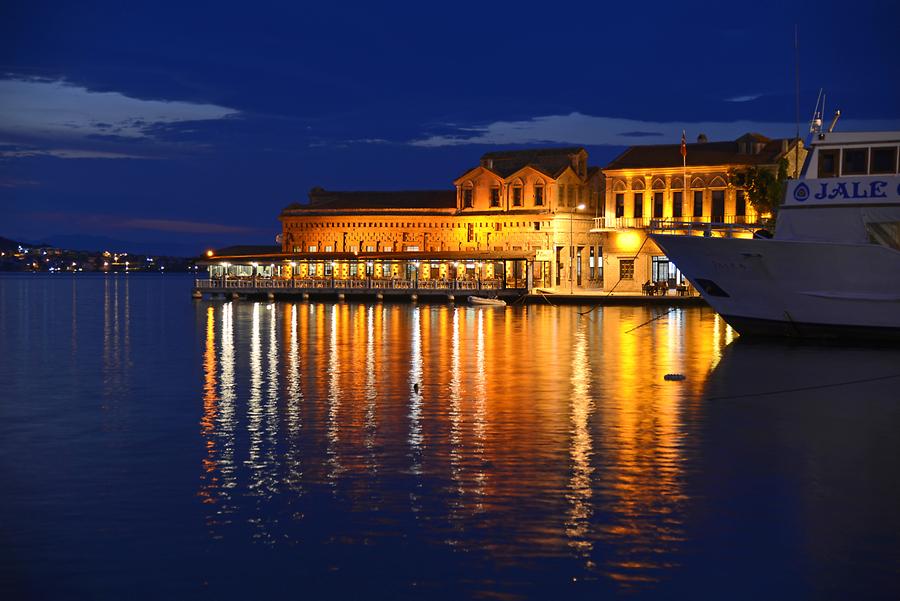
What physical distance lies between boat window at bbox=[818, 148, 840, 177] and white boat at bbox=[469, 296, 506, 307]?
39.5m

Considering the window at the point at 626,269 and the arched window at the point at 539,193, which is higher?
the arched window at the point at 539,193

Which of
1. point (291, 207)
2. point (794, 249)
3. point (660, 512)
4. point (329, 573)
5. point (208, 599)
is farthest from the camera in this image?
point (291, 207)

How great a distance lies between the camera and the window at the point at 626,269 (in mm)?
81312

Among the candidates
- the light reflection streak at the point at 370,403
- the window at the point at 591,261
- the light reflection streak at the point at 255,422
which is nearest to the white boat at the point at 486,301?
the window at the point at 591,261

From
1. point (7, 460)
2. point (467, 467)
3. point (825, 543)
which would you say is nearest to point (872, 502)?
point (825, 543)

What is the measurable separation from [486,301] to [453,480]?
6198 cm

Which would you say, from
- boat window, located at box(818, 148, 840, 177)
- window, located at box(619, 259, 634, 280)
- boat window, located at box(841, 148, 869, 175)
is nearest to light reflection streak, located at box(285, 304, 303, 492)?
boat window, located at box(818, 148, 840, 177)

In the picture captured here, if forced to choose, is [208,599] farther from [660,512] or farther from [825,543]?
[825,543]

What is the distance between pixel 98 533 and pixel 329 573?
10.8ft

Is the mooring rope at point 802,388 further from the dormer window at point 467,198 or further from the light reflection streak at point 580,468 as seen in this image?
the dormer window at point 467,198

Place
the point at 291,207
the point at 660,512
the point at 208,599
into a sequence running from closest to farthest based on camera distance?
1. the point at 208,599
2. the point at 660,512
3. the point at 291,207

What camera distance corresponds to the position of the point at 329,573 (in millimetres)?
12336

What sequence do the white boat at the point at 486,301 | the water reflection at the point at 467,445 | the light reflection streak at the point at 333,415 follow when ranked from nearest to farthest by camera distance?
the water reflection at the point at 467,445 < the light reflection streak at the point at 333,415 < the white boat at the point at 486,301

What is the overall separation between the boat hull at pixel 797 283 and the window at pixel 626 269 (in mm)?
38356
